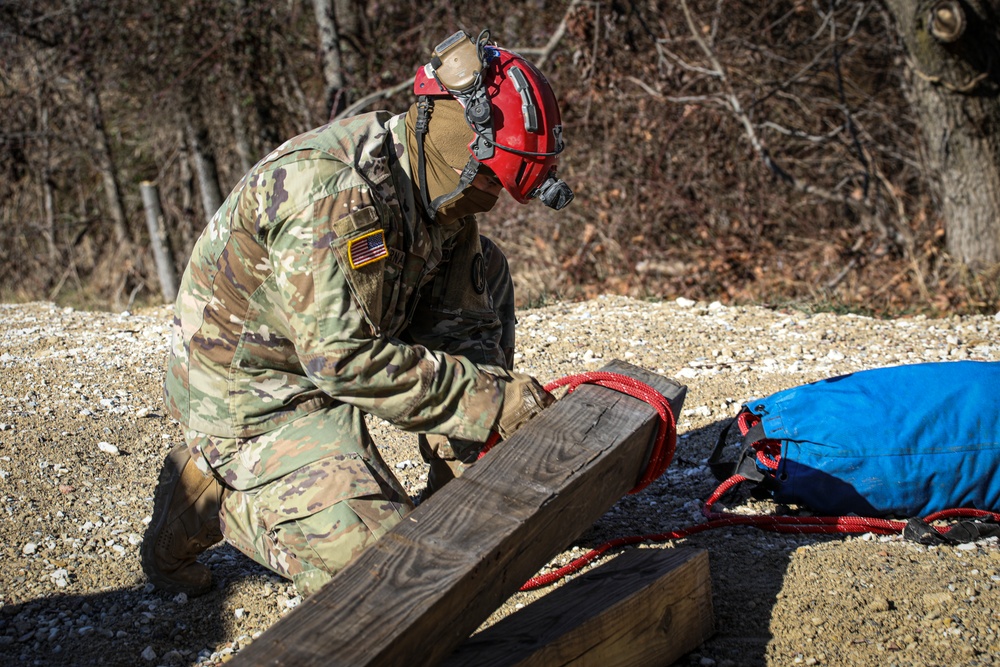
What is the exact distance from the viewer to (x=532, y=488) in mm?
2123

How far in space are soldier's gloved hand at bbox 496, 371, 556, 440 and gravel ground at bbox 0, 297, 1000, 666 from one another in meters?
0.71

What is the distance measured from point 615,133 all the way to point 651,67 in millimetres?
654

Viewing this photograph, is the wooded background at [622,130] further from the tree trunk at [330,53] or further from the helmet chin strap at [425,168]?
the helmet chin strap at [425,168]

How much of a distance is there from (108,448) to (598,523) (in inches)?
84.1

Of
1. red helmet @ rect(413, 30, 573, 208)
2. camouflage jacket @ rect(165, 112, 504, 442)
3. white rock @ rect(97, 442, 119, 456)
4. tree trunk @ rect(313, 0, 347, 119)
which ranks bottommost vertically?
white rock @ rect(97, 442, 119, 456)

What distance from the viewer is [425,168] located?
2648 millimetres

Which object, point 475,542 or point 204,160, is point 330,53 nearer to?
point 204,160

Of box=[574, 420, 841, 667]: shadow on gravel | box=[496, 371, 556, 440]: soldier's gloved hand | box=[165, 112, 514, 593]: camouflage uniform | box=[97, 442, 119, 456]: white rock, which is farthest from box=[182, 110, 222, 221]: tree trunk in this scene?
box=[496, 371, 556, 440]: soldier's gloved hand

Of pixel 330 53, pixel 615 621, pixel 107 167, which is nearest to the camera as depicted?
pixel 615 621

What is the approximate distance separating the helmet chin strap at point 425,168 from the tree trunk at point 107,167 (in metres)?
9.02

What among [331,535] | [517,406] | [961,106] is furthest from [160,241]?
[517,406]

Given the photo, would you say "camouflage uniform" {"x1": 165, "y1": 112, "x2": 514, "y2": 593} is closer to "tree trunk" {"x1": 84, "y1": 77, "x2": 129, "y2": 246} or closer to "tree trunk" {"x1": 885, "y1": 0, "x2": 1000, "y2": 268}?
"tree trunk" {"x1": 885, "y1": 0, "x2": 1000, "y2": 268}

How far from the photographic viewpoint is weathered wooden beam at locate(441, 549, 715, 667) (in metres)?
2.05

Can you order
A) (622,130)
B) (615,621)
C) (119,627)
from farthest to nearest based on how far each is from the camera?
(622,130) → (119,627) → (615,621)
